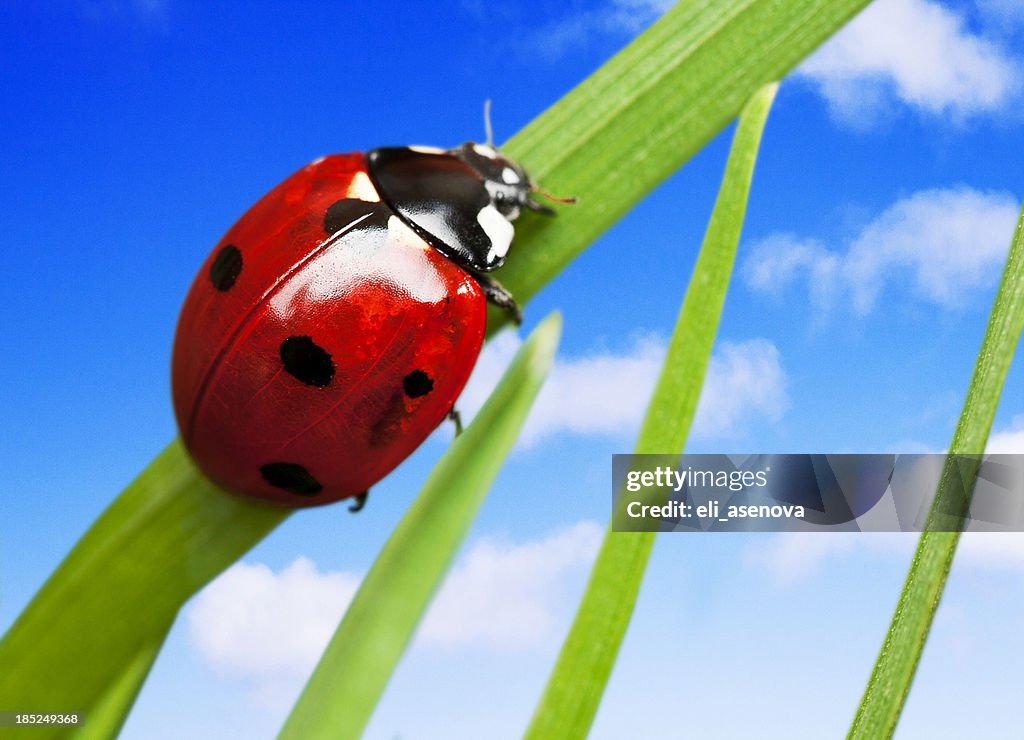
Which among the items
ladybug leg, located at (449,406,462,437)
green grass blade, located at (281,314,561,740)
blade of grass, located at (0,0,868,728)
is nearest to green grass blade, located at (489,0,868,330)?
blade of grass, located at (0,0,868,728)

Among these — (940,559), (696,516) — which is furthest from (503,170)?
(940,559)

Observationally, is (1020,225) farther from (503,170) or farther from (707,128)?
(503,170)

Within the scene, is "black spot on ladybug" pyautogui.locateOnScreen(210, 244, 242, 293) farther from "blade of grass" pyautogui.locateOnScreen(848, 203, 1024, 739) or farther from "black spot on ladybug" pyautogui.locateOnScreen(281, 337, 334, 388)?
"blade of grass" pyautogui.locateOnScreen(848, 203, 1024, 739)

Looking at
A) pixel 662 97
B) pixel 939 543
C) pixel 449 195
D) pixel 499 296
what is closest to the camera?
pixel 939 543

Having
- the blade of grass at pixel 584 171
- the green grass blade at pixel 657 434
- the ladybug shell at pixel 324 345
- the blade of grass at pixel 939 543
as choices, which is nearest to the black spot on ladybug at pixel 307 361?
the ladybug shell at pixel 324 345

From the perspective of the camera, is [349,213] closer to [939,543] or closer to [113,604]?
[113,604]

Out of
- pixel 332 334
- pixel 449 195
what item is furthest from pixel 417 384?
pixel 449 195
